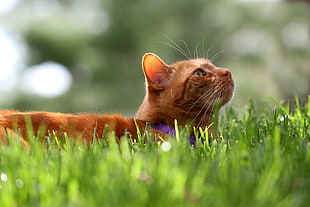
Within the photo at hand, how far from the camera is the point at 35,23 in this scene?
10.3 meters

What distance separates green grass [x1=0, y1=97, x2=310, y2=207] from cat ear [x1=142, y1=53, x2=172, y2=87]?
0.82 meters

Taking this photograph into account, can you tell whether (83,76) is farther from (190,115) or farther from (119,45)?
(190,115)

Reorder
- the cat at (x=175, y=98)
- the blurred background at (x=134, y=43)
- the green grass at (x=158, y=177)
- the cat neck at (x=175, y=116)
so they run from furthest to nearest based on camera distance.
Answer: the blurred background at (x=134, y=43)
the cat neck at (x=175, y=116)
the cat at (x=175, y=98)
the green grass at (x=158, y=177)

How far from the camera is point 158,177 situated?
122cm

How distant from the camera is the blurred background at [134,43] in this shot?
33.5ft

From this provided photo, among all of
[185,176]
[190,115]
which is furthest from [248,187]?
[190,115]

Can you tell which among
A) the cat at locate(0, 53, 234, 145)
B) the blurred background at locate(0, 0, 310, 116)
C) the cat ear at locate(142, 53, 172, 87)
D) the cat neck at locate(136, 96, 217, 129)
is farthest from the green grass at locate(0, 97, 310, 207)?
the blurred background at locate(0, 0, 310, 116)

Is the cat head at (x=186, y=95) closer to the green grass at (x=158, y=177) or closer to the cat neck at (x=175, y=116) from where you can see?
the cat neck at (x=175, y=116)

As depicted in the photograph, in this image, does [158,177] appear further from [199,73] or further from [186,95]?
[199,73]

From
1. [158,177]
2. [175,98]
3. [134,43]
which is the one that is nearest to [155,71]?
[175,98]

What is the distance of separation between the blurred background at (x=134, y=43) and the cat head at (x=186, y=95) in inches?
283

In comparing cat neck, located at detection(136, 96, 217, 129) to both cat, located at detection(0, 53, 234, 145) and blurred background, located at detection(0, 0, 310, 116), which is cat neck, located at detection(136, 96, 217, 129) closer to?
cat, located at detection(0, 53, 234, 145)

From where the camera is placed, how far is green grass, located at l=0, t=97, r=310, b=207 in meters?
1.14

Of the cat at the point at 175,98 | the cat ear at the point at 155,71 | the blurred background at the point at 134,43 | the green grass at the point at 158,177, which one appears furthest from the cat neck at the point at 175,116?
the blurred background at the point at 134,43
